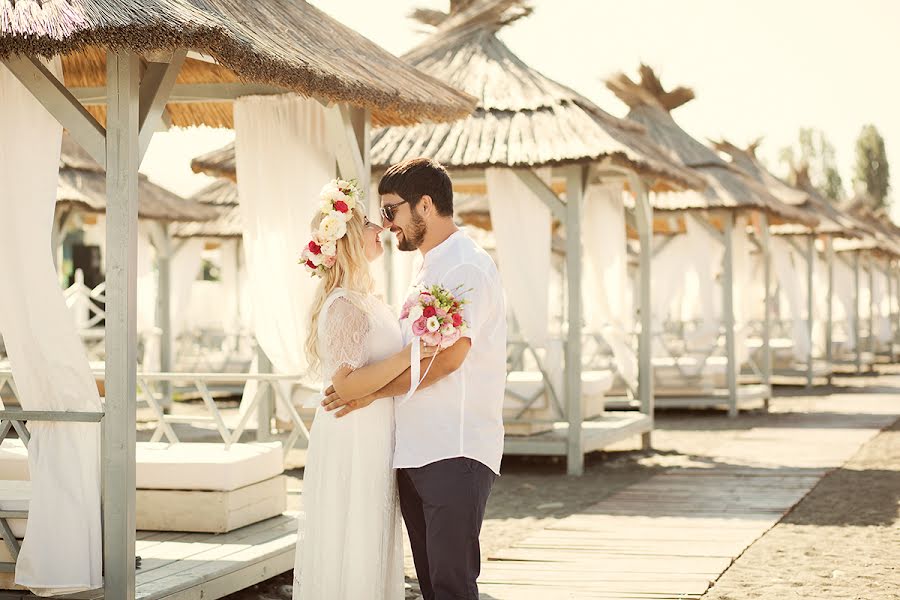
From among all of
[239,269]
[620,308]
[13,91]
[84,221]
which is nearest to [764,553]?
[13,91]

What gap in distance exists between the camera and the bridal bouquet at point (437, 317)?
3.48m

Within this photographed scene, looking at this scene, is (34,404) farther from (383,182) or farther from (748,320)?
(748,320)

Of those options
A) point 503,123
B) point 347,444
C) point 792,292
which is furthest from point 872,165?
point 347,444

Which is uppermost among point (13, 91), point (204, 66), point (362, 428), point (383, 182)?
point (204, 66)

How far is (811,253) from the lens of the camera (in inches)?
771

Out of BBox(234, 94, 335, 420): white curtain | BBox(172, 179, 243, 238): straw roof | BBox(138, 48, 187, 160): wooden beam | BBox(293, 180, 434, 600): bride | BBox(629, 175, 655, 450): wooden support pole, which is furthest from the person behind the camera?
BBox(172, 179, 243, 238): straw roof

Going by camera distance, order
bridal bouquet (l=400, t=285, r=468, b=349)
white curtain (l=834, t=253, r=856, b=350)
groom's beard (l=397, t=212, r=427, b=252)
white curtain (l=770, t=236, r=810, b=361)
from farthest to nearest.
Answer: white curtain (l=834, t=253, r=856, b=350) → white curtain (l=770, t=236, r=810, b=361) → groom's beard (l=397, t=212, r=427, b=252) → bridal bouquet (l=400, t=285, r=468, b=349)

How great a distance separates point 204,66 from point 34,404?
2513 millimetres

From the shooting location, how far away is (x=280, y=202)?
6.68 meters

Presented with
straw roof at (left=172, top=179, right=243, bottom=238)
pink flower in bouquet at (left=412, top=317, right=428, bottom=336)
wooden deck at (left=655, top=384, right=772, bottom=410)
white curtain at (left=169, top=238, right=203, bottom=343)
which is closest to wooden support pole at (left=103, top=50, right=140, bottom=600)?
pink flower in bouquet at (left=412, top=317, right=428, bottom=336)

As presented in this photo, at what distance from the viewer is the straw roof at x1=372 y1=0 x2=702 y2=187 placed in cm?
956

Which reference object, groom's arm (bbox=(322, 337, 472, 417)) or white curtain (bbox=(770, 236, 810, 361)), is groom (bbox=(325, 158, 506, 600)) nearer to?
groom's arm (bbox=(322, 337, 472, 417))

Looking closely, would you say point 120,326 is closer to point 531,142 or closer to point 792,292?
point 531,142

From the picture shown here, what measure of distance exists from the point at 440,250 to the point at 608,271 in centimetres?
796
